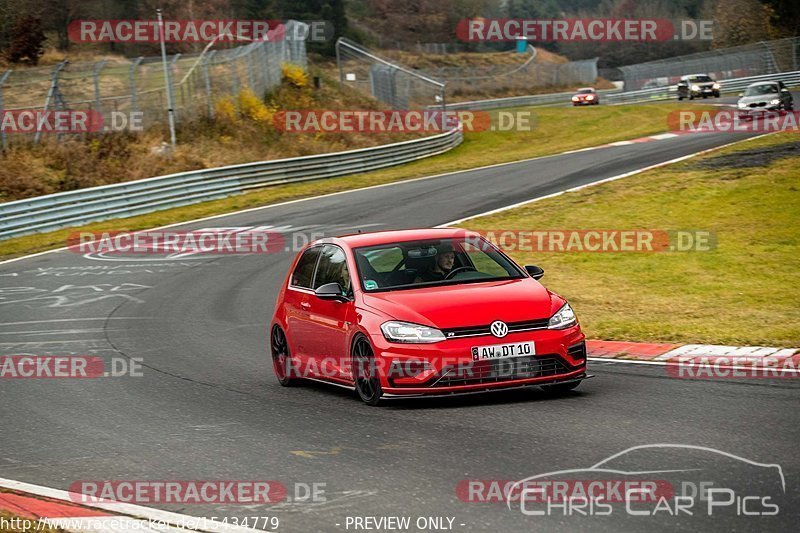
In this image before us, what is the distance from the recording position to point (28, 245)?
91.8ft

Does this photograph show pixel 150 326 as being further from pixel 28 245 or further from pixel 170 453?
pixel 28 245

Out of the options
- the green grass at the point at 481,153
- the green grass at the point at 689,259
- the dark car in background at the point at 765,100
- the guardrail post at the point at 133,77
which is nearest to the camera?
the green grass at the point at 689,259

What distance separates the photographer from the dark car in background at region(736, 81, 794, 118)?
4412cm

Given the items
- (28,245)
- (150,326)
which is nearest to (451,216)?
(28,245)

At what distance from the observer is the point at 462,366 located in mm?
9133

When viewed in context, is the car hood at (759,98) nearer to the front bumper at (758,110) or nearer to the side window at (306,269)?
the front bumper at (758,110)

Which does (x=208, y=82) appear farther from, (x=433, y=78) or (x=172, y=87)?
(x=433, y=78)

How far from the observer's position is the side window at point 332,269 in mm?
10656

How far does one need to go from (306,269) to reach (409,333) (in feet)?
8.70

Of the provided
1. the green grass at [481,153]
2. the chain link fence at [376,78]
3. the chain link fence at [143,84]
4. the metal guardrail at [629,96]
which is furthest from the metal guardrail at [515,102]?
the chain link fence at [143,84]

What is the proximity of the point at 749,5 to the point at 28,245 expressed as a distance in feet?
261

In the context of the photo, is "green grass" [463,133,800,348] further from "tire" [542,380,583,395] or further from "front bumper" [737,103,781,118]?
"front bumper" [737,103,781,118]

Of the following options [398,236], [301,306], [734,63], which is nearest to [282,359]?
[301,306]

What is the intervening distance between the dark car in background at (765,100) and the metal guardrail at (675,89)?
76.1 ft
